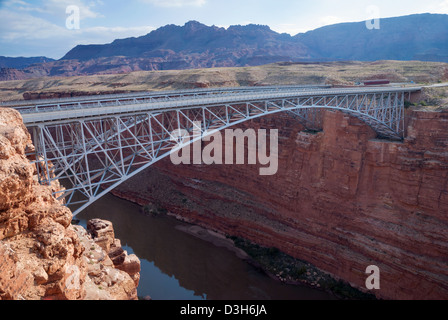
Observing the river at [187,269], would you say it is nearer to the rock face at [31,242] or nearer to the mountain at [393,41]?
the rock face at [31,242]

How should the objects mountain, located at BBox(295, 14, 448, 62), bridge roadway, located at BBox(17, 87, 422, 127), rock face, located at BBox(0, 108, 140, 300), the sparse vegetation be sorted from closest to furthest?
rock face, located at BBox(0, 108, 140, 300), bridge roadway, located at BBox(17, 87, 422, 127), the sparse vegetation, mountain, located at BBox(295, 14, 448, 62)

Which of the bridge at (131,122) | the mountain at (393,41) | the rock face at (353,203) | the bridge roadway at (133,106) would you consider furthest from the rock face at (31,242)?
the mountain at (393,41)

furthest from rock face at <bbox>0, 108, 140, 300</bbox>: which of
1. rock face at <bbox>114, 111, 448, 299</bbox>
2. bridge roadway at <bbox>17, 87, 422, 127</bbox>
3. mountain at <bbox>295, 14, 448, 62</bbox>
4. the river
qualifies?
mountain at <bbox>295, 14, 448, 62</bbox>

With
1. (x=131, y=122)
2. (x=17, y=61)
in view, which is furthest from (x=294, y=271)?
(x=17, y=61)

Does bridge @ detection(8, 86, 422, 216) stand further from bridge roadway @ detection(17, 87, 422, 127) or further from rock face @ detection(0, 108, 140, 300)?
rock face @ detection(0, 108, 140, 300)

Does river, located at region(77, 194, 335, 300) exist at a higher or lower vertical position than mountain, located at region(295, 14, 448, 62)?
lower
